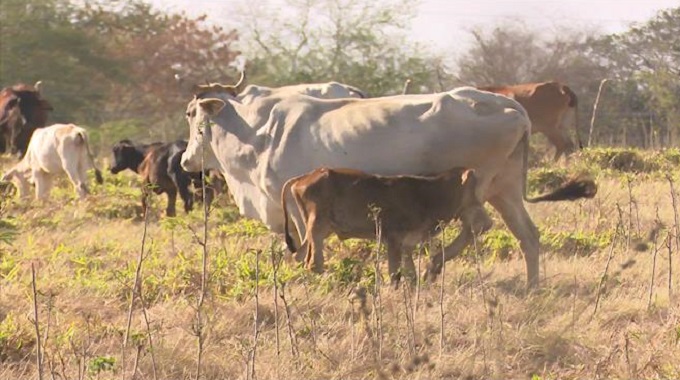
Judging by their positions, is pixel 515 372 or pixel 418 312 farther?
pixel 418 312

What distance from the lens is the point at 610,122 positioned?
27.7 metres

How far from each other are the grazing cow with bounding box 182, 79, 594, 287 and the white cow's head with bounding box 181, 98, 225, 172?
40cm

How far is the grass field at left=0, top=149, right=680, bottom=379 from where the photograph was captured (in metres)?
5.85

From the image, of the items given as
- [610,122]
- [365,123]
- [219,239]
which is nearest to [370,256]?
[365,123]

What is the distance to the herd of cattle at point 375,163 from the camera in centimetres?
788

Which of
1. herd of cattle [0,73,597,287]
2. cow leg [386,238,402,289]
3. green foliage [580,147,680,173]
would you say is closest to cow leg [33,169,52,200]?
herd of cattle [0,73,597,287]

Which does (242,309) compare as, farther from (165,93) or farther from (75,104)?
(165,93)

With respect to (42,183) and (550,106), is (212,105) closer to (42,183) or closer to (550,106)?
(42,183)

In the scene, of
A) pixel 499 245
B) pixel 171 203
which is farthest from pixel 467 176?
pixel 171 203

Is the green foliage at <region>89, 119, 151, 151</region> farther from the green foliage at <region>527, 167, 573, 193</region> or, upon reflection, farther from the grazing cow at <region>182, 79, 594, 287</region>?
the grazing cow at <region>182, 79, 594, 287</region>

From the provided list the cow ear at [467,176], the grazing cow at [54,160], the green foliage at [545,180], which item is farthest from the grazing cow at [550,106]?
the cow ear at [467,176]

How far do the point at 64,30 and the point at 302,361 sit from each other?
27.6 m

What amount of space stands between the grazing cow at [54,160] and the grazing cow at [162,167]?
34 cm

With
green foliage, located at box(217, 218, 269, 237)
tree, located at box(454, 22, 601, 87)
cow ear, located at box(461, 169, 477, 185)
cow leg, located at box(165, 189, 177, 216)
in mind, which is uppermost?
cow ear, located at box(461, 169, 477, 185)
